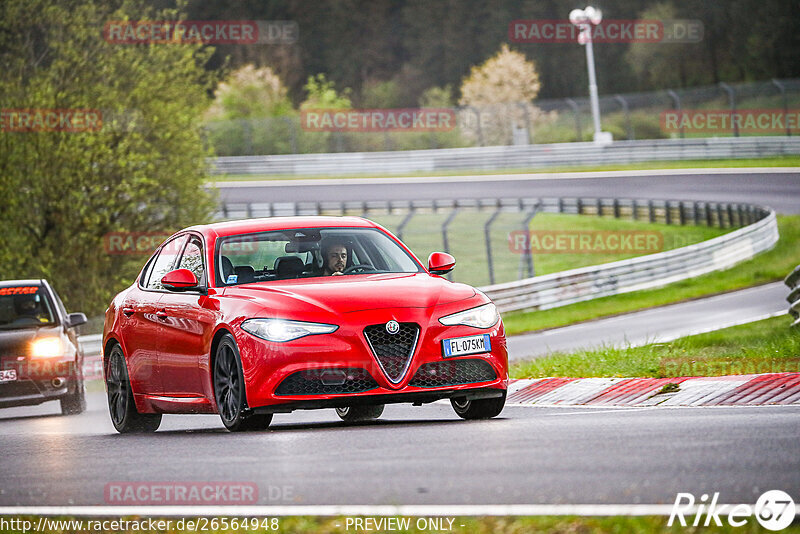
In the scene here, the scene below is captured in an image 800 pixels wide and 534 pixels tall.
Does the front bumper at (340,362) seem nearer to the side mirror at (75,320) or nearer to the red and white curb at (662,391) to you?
the red and white curb at (662,391)

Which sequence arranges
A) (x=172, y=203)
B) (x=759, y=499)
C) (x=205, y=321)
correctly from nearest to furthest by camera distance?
(x=759, y=499) → (x=205, y=321) → (x=172, y=203)

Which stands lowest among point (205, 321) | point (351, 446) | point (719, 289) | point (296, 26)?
point (719, 289)

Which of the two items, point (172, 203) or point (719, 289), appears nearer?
point (719, 289)

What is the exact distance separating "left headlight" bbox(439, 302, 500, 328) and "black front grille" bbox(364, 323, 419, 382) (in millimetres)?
267

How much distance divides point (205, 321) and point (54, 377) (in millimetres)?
6923

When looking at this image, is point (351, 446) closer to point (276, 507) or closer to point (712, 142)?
point (276, 507)

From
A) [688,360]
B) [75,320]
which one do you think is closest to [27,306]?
[75,320]

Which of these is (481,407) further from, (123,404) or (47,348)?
(47,348)

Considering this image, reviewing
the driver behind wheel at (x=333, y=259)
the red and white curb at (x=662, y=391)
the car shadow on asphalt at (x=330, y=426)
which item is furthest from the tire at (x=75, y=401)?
the driver behind wheel at (x=333, y=259)

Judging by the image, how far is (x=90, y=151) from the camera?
31.0m

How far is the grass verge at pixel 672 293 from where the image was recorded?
28.6 meters

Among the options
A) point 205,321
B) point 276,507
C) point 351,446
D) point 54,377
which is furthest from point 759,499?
point 54,377

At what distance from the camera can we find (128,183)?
105ft

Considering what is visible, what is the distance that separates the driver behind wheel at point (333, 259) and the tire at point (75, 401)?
7164 mm
